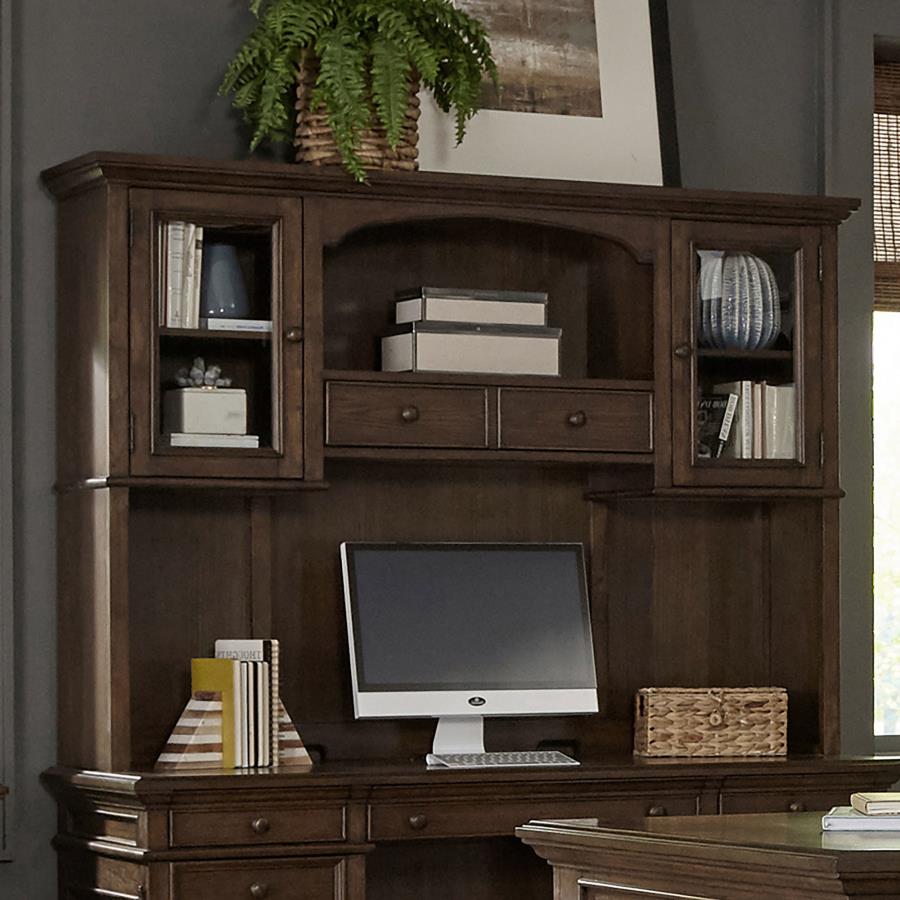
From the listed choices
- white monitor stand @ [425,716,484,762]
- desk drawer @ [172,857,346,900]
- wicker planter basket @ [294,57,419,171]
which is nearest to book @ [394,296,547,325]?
wicker planter basket @ [294,57,419,171]

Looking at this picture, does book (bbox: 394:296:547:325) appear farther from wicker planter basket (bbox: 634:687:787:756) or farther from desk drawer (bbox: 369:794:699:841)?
desk drawer (bbox: 369:794:699:841)

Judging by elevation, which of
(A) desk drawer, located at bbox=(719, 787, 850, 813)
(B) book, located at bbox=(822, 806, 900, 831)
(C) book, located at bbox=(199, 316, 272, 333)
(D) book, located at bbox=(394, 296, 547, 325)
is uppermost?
(D) book, located at bbox=(394, 296, 547, 325)

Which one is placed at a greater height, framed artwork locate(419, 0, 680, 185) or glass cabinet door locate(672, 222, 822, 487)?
framed artwork locate(419, 0, 680, 185)

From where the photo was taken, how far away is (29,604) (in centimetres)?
408

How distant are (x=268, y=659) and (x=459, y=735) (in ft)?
1.66

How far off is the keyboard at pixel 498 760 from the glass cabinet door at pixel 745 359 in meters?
0.68

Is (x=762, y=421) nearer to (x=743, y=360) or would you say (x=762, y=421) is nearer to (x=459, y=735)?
(x=743, y=360)

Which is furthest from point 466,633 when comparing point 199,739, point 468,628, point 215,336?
point 215,336

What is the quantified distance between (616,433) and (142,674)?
3.82ft

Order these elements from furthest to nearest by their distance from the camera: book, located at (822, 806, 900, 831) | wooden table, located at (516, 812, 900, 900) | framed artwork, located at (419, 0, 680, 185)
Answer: framed artwork, located at (419, 0, 680, 185) < book, located at (822, 806, 900, 831) < wooden table, located at (516, 812, 900, 900)

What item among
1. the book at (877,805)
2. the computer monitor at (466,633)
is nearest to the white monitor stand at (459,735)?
the computer monitor at (466,633)

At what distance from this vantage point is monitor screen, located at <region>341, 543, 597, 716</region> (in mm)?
4262

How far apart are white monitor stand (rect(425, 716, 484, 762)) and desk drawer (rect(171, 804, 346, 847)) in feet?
1.53

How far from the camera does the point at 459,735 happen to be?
14.1ft
